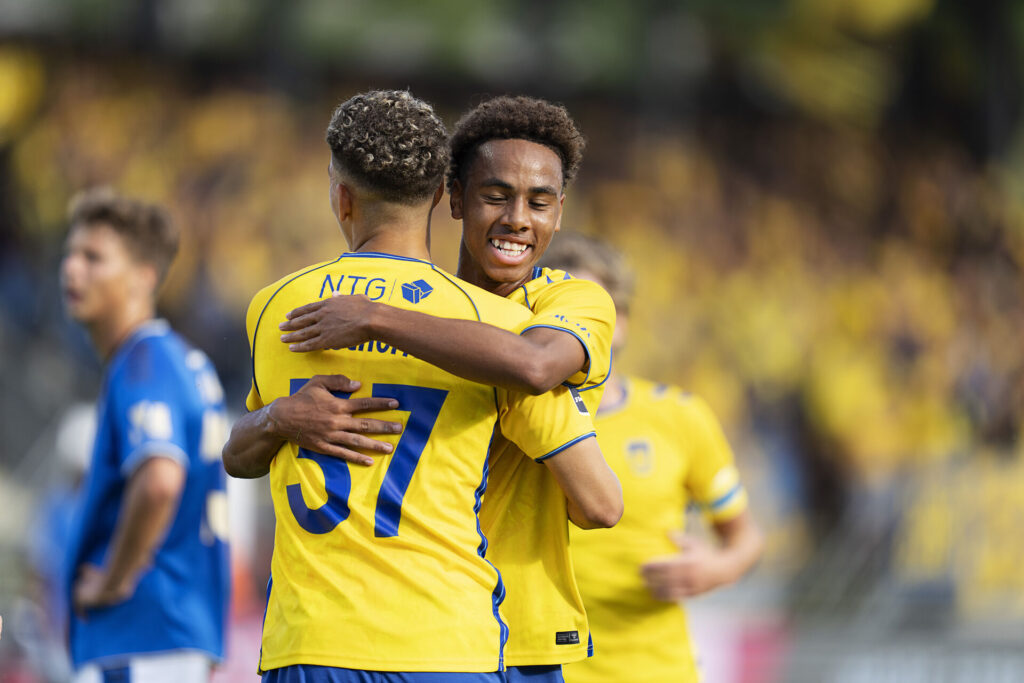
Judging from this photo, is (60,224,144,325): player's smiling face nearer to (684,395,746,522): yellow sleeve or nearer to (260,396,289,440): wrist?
(684,395,746,522): yellow sleeve

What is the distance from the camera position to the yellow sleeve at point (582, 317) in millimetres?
2480

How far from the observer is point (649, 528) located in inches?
155

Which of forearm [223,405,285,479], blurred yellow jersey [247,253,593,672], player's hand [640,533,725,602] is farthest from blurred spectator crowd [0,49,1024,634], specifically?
blurred yellow jersey [247,253,593,672]

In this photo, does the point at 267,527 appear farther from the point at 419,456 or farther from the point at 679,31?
the point at 679,31

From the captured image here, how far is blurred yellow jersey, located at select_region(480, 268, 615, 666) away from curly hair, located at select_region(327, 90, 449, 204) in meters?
0.37

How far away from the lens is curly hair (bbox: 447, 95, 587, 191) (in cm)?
270

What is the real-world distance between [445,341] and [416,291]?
173 millimetres

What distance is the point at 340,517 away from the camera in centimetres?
237

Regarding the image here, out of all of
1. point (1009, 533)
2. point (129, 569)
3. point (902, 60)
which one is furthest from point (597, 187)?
point (129, 569)

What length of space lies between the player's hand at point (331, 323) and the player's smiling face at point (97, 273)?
7.60 ft

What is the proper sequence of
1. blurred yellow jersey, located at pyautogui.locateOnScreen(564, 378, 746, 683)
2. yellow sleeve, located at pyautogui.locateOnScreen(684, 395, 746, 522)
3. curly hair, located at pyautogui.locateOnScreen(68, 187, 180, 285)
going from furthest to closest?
curly hair, located at pyautogui.locateOnScreen(68, 187, 180, 285) → yellow sleeve, located at pyautogui.locateOnScreen(684, 395, 746, 522) → blurred yellow jersey, located at pyautogui.locateOnScreen(564, 378, 746, 683)

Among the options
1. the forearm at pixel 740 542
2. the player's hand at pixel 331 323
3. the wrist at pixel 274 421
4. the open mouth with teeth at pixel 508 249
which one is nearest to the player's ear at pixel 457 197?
the open mouth with teeth at pixel 508 249

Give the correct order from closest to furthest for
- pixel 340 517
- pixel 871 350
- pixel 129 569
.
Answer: pixel 340 517 → pixel 129 569 → pixel 871 350

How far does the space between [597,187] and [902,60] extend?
5.11 m
